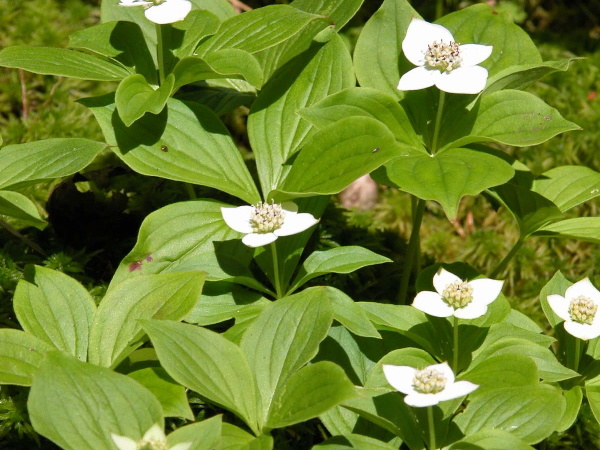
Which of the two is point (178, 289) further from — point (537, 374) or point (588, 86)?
point (588, 86)

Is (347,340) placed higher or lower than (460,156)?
lower

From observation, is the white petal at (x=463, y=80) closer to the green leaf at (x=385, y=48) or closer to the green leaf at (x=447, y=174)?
the green leaf at (x=447, y=174)

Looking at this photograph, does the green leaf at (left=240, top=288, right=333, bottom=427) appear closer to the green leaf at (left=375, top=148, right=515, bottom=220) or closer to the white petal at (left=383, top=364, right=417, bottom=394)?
the white petal at (left=383, top=364, right=417, bottom=394)

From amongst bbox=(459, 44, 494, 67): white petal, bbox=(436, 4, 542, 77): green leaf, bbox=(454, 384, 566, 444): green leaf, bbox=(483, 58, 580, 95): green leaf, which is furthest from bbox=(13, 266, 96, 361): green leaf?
bbox=(436, 4, 542, 77): green leaf

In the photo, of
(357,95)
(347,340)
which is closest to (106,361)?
(347,340)

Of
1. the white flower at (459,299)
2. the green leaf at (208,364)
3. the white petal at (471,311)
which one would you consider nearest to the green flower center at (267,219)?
the green leaf at (208,364)
